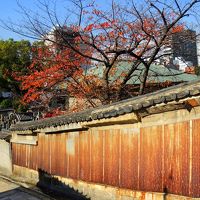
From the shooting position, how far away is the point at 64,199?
538 inches

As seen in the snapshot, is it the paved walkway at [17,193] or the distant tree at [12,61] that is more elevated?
the distant tree at [12,61]

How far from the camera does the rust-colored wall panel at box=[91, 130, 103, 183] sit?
12.0 metres

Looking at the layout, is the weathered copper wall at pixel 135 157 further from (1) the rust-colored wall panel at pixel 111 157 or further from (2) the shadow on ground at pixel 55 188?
(2) the shadow on ground at pixel 55 188

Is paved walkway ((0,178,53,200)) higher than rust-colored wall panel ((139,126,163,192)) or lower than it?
lower

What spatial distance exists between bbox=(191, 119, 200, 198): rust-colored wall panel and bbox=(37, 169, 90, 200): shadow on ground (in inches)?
207

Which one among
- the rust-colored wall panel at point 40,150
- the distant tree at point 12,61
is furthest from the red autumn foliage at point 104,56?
the distant tree at point 12,61

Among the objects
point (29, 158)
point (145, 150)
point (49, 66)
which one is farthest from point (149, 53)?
point (145, 150)

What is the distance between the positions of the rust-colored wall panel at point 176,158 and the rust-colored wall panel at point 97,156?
310 cm

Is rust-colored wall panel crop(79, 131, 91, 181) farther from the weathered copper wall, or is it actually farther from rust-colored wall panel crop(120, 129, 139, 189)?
rust-colored wall panel crop(120, 129, 139, 189)

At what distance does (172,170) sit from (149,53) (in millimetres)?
9562

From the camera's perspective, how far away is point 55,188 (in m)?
15.3

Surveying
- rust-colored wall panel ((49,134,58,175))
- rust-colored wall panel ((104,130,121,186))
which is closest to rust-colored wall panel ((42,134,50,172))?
rust-colored wall panel ((49,134,58,175))

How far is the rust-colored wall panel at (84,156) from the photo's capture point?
1270cm

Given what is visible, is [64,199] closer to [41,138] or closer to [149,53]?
[41,138]
